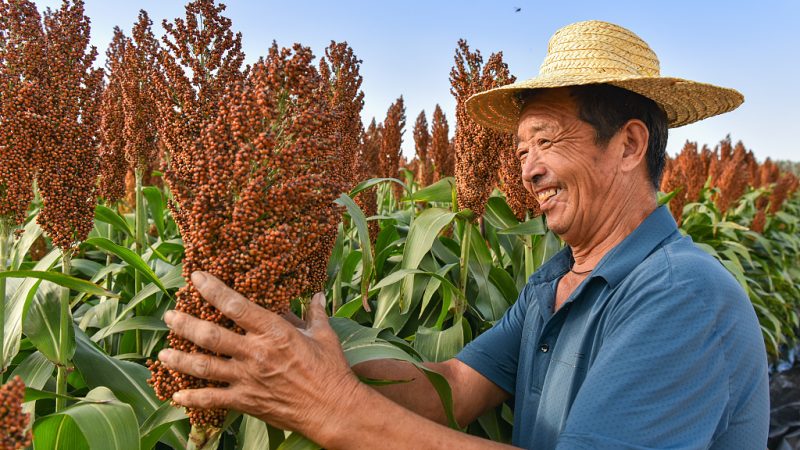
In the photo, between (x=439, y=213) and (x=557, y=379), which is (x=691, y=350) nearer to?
(x=557, y=379)

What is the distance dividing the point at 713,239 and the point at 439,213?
5.10 m

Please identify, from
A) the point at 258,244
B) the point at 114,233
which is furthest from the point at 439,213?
the point at 114,233

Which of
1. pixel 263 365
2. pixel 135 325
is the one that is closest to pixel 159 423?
pixel 263 365

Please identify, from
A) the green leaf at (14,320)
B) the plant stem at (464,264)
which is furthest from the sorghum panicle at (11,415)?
the plant stem at (464,264)

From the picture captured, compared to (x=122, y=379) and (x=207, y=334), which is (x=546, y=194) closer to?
(x=207, y=334)

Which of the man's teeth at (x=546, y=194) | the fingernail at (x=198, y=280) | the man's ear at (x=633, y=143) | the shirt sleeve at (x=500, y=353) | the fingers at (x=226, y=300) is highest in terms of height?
the man's ear at (x=633, y=143)

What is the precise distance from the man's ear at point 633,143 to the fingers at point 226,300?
1.46m

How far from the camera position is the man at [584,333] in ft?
4.81

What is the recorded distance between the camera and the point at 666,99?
2352 mm

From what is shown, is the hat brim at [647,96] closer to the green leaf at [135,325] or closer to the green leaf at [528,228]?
the green leaf at [528,228]

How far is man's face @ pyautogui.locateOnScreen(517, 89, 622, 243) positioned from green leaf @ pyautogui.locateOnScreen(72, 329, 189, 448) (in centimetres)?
154

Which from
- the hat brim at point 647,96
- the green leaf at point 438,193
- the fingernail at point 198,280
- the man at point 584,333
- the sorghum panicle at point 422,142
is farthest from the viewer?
the sorghum panicle at point 422,142

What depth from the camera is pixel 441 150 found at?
5.18 meters

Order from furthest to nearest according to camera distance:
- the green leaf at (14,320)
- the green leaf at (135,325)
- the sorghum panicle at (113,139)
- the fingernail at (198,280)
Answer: the sorghum panicle at (113,139) → the green leaf at (135,325) → the green leaf at (14,320) → the fingernail at (198,280)
